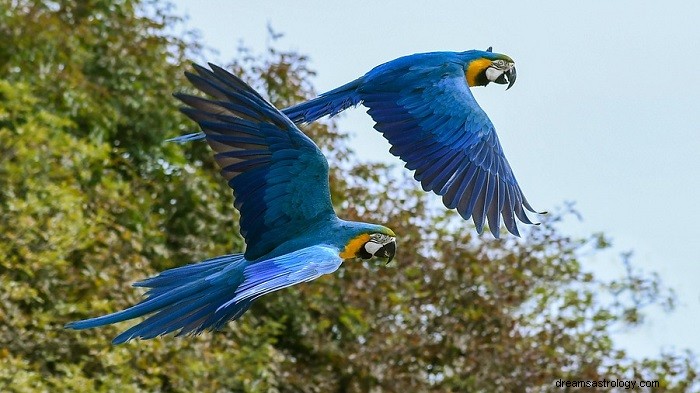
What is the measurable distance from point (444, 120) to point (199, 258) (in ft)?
7.00

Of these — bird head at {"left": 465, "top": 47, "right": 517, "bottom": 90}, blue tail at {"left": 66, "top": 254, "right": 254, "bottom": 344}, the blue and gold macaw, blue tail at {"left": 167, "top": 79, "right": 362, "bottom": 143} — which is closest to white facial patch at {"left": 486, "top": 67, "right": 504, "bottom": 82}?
bird head at {"left": 465, "top": 47, "right": 517, "bottom": 90}

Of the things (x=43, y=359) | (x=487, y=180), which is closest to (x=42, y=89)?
(x=43, y=359)

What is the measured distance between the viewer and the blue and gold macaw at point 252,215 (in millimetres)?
3135

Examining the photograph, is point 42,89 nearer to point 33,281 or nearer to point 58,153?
point 58,153

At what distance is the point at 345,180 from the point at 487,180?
2.40 meters

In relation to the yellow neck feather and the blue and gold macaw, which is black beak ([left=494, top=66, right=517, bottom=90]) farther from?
the blue and gold macaw

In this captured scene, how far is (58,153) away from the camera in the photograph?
554 centimetres

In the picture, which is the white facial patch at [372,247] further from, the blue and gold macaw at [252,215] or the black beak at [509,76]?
the black beak at [509,76]

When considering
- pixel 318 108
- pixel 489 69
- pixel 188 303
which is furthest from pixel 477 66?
pixel 188 303

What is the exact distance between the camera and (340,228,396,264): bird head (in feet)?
10.7

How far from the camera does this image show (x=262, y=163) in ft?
10.8

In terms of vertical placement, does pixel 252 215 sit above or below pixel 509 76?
below

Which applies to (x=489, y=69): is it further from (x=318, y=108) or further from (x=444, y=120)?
(x=318, y=108)

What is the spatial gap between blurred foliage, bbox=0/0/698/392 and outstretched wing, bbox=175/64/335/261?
6.48ft
